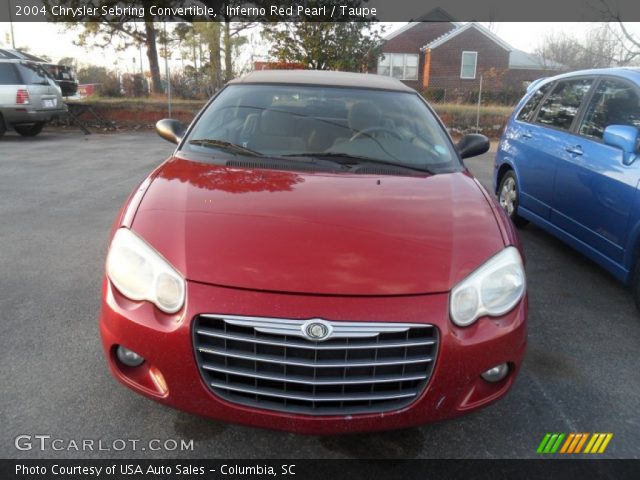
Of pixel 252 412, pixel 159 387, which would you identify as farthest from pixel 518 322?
pixel 159 387

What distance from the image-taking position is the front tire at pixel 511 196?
5555mm

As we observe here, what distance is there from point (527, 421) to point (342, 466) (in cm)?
95

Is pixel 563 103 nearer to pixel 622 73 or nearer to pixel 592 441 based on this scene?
pixel 622 73

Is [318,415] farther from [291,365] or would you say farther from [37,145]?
[37,145]

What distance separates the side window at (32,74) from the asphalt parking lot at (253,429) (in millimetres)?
8524

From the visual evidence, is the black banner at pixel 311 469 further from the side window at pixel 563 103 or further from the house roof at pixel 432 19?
the house roof at pixel 432 19

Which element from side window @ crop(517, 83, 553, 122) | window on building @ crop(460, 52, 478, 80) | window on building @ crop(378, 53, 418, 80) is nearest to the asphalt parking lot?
side window @ crop(517, 83, 553, 122)

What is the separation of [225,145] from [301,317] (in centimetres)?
158

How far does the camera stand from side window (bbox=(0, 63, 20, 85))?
12.0 metres

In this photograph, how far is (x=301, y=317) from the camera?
1.90 metres

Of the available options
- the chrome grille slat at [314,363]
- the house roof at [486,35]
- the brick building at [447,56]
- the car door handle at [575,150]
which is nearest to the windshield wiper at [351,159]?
the chrome grille slat at [314,363]

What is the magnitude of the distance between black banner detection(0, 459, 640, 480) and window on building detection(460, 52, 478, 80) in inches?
1241

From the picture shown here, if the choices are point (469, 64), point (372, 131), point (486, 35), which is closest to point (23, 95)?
point (372, 131)

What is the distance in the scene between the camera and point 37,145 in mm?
11805
